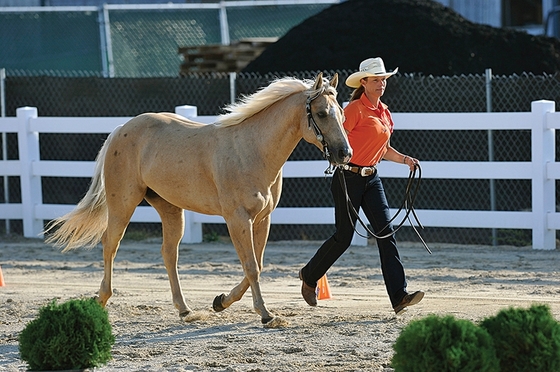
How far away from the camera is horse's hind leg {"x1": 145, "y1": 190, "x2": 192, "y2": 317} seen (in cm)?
721

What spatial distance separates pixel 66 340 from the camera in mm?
4910

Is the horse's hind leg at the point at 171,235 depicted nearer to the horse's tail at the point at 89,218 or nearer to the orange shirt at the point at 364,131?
the horse's tail at the point at 89,218

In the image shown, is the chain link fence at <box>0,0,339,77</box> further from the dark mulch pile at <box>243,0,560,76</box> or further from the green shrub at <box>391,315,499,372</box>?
the green shrub at <box>391,315,499,372</box>

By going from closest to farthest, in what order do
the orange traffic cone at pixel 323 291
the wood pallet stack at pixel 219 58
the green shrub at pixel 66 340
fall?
the green shrub at pixel 66 340
the orange traffic cone at pixel 323 291
the wood pallet stack at pixel 219 58

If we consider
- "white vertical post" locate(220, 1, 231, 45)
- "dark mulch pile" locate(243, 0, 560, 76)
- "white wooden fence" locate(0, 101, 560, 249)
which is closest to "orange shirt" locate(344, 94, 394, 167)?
"white wooden fence" locate(0, 101, 560, 249)

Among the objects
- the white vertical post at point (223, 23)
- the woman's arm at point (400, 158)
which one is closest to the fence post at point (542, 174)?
the woman's arm at point (400, 158)

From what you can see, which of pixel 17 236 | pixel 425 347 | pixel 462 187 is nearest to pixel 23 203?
→ pixel 17 236

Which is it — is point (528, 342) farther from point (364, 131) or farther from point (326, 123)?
point (364, 131)

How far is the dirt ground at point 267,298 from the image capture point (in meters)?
5.81

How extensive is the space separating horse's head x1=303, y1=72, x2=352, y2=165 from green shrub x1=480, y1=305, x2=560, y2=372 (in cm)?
206

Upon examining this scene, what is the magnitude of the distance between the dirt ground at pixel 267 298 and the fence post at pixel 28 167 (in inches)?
24.2

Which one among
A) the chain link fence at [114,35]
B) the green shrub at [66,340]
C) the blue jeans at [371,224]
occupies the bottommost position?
the green shrub at [66,340]

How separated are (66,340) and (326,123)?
7.83 ft

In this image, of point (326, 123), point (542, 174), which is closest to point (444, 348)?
point (326, 123)
